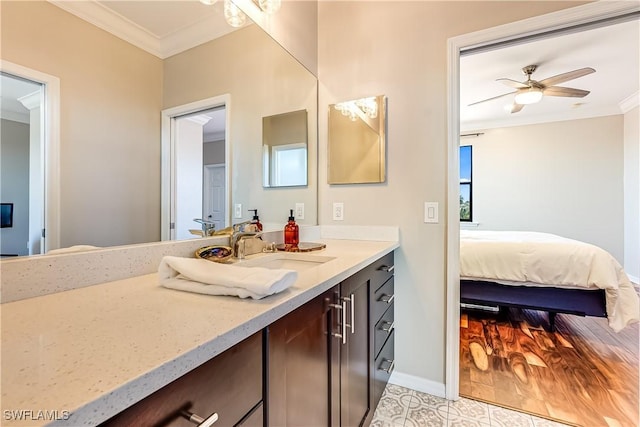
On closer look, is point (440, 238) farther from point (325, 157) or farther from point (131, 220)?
point (131, 220)

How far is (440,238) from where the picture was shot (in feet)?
5.30

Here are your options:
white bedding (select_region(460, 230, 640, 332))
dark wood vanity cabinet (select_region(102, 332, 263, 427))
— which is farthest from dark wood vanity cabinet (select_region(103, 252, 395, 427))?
white bedding (select_region(460, 230, 640, 332))

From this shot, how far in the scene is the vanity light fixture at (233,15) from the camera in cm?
125

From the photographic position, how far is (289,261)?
4.73ft

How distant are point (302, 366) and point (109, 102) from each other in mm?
936

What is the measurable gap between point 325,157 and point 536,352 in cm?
211

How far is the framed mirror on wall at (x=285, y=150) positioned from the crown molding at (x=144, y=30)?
531 millimetres

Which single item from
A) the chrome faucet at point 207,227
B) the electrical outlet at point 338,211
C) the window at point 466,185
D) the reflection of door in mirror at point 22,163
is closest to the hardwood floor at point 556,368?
the electrical outlet at point 338,211

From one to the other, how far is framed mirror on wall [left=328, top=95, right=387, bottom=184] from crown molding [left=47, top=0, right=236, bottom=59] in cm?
87

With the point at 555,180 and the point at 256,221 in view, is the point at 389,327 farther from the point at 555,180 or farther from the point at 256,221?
the point at 555,180

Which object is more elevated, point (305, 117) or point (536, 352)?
point (305, 117)

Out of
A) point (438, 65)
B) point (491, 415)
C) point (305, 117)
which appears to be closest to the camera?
point (491, 415)

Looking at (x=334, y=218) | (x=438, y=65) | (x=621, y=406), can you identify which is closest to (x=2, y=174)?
(x=334, y=218)

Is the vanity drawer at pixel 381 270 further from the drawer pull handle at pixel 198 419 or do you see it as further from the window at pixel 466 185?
the window at pixel 466 185
